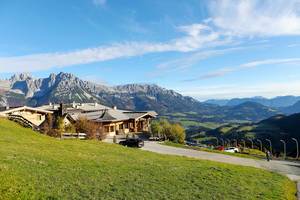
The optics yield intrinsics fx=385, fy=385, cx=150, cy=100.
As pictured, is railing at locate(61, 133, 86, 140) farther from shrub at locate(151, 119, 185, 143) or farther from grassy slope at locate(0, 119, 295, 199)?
shrub at locate(151, 119, 185, 143)

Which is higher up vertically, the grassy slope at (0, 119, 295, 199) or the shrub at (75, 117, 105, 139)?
the shrub at (75, 117, 105, 139)

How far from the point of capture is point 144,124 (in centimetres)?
10756

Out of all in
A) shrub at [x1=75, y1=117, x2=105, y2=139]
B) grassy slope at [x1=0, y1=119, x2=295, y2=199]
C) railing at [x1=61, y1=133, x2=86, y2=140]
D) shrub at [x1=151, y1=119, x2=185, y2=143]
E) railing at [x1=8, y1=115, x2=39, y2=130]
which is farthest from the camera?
shrub at [x1=151, y1=119, x2=185, y2=143]

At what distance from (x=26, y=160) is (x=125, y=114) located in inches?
3089

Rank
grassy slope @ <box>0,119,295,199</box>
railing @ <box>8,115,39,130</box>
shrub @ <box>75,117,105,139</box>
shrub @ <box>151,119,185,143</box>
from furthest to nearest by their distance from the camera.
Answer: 1. shrub @ <box>151,119,185,143</box>
2. shrub @ <box>75,117,105,139</box>
3. railing @ <box>8,115,39,130</box>
4. grassy slope @ <box>0,119,295,199</box>

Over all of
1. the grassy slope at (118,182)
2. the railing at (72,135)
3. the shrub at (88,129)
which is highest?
the shrub at (88,129)

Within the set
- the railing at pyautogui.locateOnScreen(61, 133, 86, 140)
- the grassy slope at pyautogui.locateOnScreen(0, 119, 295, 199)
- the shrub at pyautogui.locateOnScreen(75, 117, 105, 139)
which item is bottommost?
the grassy slope at pyautogui.locateOnScreen(0, 119, 295, 199)

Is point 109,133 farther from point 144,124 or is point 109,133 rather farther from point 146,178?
point 146,178

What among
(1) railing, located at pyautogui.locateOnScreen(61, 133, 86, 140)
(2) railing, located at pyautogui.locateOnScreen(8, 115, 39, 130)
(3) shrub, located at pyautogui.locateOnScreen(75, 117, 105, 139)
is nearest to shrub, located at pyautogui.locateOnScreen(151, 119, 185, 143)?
(3) shrub, located at pyautogui.locateOnScreen(75, 117, 105, 139)

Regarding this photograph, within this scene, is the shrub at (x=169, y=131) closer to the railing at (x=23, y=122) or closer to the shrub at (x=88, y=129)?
the shrub at (x=88, y=129)

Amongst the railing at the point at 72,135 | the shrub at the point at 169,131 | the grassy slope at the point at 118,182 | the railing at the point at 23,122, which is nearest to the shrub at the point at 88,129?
the railing at the point at 72,135

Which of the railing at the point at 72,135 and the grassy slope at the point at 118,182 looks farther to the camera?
the railing at the point at 72,135

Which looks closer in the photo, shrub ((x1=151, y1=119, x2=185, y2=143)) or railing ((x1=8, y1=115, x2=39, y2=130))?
railing ((x1=8, y1=115, x2=39, y2=130))

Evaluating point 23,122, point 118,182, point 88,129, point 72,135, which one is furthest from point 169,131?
point 118,182
